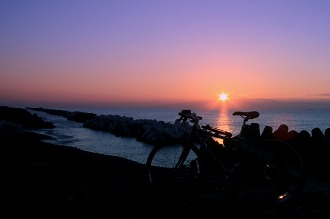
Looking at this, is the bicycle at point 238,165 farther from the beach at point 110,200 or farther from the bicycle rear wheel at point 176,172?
the beach at point 110,200

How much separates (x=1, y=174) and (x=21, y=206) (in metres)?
2.28

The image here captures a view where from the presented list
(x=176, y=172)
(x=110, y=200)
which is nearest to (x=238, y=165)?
(x=176, y=172)

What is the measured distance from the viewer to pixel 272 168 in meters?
5.70

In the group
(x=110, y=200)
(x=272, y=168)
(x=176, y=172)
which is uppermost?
(x=272, y=168)

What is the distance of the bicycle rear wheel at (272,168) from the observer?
563cm

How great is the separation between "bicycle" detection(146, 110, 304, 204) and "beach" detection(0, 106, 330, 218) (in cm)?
23

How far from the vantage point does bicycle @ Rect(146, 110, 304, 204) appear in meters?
5.67

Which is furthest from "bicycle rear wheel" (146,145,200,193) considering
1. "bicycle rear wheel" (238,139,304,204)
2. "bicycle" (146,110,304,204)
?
"bicycle rear wheel" (238,139,304,204)

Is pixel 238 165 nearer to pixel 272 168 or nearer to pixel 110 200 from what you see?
pixel 272 168

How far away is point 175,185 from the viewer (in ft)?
20.9

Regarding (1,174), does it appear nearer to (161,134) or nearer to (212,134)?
(212,134)

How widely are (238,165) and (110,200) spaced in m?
2.30

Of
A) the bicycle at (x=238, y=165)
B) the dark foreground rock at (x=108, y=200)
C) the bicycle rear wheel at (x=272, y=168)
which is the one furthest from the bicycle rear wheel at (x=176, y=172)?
the bicycle rear wheel at (x=272, y=168)

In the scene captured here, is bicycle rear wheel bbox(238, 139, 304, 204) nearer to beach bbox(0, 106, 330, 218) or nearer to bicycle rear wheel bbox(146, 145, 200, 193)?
beach bbox(0, 106, 330, 218)
